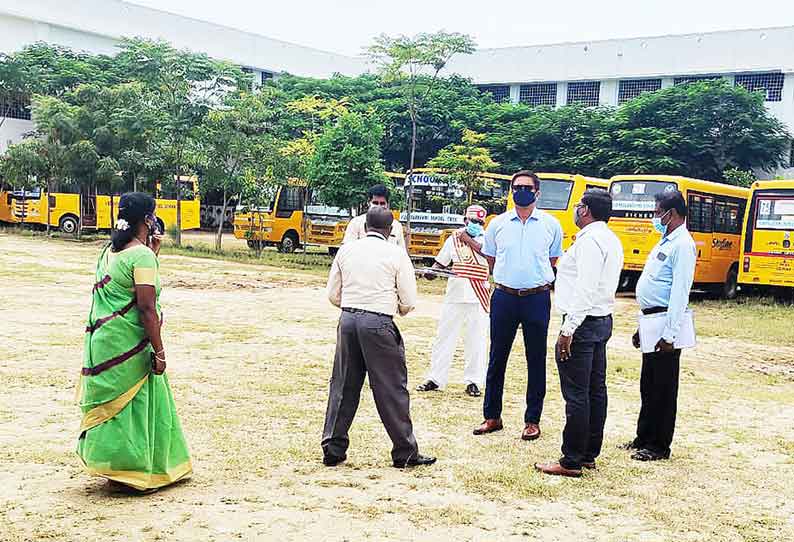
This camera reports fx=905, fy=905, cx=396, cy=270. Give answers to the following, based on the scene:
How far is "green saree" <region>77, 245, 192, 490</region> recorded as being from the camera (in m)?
4.76

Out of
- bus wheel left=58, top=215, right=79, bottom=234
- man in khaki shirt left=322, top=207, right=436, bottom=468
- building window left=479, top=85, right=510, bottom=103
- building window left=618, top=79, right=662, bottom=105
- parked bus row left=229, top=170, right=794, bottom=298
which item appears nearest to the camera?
man in khaki shirt left=322, top=207, right=436, bottom=468

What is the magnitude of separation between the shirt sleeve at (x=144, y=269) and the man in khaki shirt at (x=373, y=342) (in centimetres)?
121

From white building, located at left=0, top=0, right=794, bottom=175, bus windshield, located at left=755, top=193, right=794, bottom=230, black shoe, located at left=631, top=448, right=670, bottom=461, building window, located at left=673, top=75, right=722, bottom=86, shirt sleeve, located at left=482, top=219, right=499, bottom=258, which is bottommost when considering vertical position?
black shoe, located at left=631, top=448, right=670, bottom=461

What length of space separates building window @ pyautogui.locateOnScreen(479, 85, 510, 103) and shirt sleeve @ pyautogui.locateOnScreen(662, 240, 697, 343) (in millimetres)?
35603

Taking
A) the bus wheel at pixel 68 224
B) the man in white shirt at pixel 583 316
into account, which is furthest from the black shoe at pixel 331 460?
the bus wheel at pixel 68 224

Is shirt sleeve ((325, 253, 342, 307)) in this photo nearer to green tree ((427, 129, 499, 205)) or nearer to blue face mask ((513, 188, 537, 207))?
blue face mask ((513, 188, 537, 207))

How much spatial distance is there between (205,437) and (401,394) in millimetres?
1503

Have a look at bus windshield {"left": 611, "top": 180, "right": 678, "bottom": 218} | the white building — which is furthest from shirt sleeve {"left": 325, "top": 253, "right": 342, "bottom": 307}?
the white building

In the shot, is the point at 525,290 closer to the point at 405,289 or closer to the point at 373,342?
the point at 405,289

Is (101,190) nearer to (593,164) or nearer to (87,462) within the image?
(593,164)

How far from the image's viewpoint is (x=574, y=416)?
5473 millimetres

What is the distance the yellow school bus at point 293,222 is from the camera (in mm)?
25094

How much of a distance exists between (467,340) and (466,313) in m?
0.24

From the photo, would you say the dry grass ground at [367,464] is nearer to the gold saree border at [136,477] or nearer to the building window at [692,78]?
the gold saree border at [136,477]
